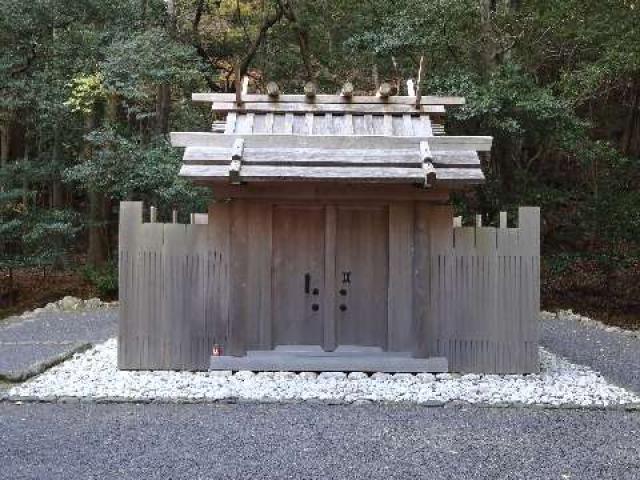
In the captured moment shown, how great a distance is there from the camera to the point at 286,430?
6113 millimetres

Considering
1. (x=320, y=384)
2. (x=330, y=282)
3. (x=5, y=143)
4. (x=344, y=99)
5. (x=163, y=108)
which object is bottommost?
(x=320, y=384)

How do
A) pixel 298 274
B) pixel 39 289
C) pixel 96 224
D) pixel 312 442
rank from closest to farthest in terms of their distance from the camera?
pixel 312 442, pixel 298 274, pixel 96 224, pixel 39 289

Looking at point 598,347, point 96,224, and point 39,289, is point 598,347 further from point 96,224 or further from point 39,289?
point 39,289

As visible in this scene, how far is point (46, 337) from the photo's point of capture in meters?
12.8

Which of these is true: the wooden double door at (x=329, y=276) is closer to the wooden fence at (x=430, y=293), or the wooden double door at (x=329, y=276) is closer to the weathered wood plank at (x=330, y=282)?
the weathered wood plank at (x=330, y=282)

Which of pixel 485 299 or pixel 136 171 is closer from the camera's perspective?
pixel 485 299

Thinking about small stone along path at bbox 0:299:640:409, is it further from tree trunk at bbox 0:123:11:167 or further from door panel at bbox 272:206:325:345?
tree trunk at bbox 0:123:11:167

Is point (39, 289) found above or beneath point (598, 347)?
above

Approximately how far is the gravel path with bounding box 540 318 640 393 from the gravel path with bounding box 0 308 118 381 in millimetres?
7255

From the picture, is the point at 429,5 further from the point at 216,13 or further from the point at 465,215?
the point at 216,13

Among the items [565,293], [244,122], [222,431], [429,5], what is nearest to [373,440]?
[222,431]

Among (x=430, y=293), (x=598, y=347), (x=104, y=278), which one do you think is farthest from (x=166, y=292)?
(x=104, y=278)

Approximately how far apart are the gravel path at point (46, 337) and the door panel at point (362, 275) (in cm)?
387

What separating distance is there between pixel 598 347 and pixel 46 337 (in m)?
9.52
